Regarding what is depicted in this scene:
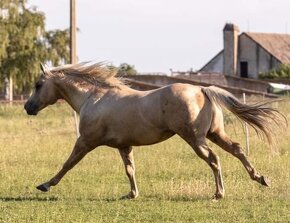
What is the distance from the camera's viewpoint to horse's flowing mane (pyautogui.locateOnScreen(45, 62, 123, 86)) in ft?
35.1

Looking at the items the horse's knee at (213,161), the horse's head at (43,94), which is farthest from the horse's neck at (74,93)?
the horse's knee at (213,161)

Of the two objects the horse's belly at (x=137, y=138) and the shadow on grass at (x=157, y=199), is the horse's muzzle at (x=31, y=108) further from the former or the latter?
the shadow on grass at (x=157, y=199)

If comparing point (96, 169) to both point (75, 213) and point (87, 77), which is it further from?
point (75, 213)

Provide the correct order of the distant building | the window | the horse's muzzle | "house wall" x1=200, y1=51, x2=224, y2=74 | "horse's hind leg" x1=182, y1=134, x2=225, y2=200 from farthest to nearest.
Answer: "house wall" x1=200, y1=51, x2=224, y2=74 < the window < the distant building < the horse's muzzle < "horse's hind leg" x1=182, y1=134, x2=225, y2=200

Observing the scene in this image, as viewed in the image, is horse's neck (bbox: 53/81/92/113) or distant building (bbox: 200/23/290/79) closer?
horse's neck (bbox: 53/81/92/113)

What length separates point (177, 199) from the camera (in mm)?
9656

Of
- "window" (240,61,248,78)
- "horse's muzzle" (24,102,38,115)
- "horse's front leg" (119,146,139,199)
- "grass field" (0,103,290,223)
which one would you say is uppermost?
"horse's muzzle" (24,102,38,115)

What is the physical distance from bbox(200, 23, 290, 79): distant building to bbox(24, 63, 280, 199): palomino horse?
Answer: 58958mm

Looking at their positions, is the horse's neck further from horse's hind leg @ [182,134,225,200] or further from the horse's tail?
the horse's tail

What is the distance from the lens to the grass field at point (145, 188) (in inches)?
329

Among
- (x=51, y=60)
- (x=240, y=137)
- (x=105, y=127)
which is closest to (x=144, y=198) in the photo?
(x=105, y=127)

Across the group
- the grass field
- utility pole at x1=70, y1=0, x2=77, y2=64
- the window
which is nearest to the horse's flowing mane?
the grass field

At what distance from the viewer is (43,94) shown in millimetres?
11000

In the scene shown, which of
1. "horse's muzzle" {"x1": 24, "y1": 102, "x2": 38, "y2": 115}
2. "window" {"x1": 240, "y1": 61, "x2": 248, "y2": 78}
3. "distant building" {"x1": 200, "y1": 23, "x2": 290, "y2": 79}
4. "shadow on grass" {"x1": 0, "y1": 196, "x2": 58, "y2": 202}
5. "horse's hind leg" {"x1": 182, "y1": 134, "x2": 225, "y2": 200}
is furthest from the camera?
"window" {"x1": 240, "y1": 61, "x2": 248, "y2": 78}
